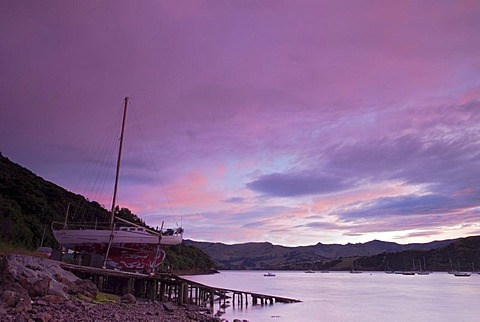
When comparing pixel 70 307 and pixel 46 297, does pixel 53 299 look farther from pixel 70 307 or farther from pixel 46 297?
pixel 70 307

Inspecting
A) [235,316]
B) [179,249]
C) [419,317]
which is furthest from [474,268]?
[235,316]

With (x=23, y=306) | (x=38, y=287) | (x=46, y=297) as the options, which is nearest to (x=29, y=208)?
(x=38, y=287)

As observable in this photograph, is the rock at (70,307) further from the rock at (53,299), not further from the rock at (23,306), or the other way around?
the rock at (23,306)

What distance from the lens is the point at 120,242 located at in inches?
1304

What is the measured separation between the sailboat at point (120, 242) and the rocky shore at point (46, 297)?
32.7 ft

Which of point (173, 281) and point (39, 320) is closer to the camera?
point (39, 320)

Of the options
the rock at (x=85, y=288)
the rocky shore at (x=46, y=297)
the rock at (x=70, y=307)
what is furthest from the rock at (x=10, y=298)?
the rock at (x=85, y=288)

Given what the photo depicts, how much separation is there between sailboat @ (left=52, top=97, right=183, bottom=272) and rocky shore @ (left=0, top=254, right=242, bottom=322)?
9963 mm

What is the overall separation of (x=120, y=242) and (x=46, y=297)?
16.9m

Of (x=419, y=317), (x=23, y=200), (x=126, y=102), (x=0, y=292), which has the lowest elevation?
(x=419, y=317)

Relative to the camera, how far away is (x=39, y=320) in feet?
43.1

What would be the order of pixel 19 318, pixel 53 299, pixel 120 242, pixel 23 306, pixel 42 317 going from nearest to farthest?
pixel 19 318
pixel 42 317
pixel 23 306
pixel 53 299
pixel 120 242

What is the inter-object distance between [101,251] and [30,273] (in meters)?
15.8

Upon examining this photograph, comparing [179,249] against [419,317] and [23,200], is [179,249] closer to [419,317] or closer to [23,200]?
[23,200]
